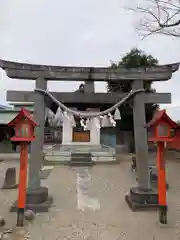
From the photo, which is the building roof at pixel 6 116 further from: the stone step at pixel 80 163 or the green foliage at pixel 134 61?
the green foliage at pixel 134 61

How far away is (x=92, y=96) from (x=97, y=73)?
647mm

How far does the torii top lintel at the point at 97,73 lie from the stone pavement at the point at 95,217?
343 cm

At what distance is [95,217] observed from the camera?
4.42m

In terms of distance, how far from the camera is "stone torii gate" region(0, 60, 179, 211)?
4.82 metres

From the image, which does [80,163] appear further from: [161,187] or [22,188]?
[161,187]

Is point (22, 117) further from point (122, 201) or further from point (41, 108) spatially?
point (122, 201)

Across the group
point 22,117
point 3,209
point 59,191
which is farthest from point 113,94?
point 3,209

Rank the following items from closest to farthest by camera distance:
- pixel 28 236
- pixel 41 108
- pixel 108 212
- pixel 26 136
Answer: pixel 28 236, pixel 26 136, pixel 108 212, pixel 41 108

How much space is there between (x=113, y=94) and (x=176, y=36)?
8.61 feet

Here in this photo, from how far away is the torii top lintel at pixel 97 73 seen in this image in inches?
203

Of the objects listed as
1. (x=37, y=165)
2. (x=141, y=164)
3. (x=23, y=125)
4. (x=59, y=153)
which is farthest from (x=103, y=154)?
(x=23, y=125)

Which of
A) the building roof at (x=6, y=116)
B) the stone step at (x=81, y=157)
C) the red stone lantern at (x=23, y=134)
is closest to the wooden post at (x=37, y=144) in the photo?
the red stone lantern at (x=23, y=134)

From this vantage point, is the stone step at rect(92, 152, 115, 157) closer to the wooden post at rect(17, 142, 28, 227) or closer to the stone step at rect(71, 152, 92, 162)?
the stone step at rect(71, 152, 92, 162)

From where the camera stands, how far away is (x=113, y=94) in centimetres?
535
